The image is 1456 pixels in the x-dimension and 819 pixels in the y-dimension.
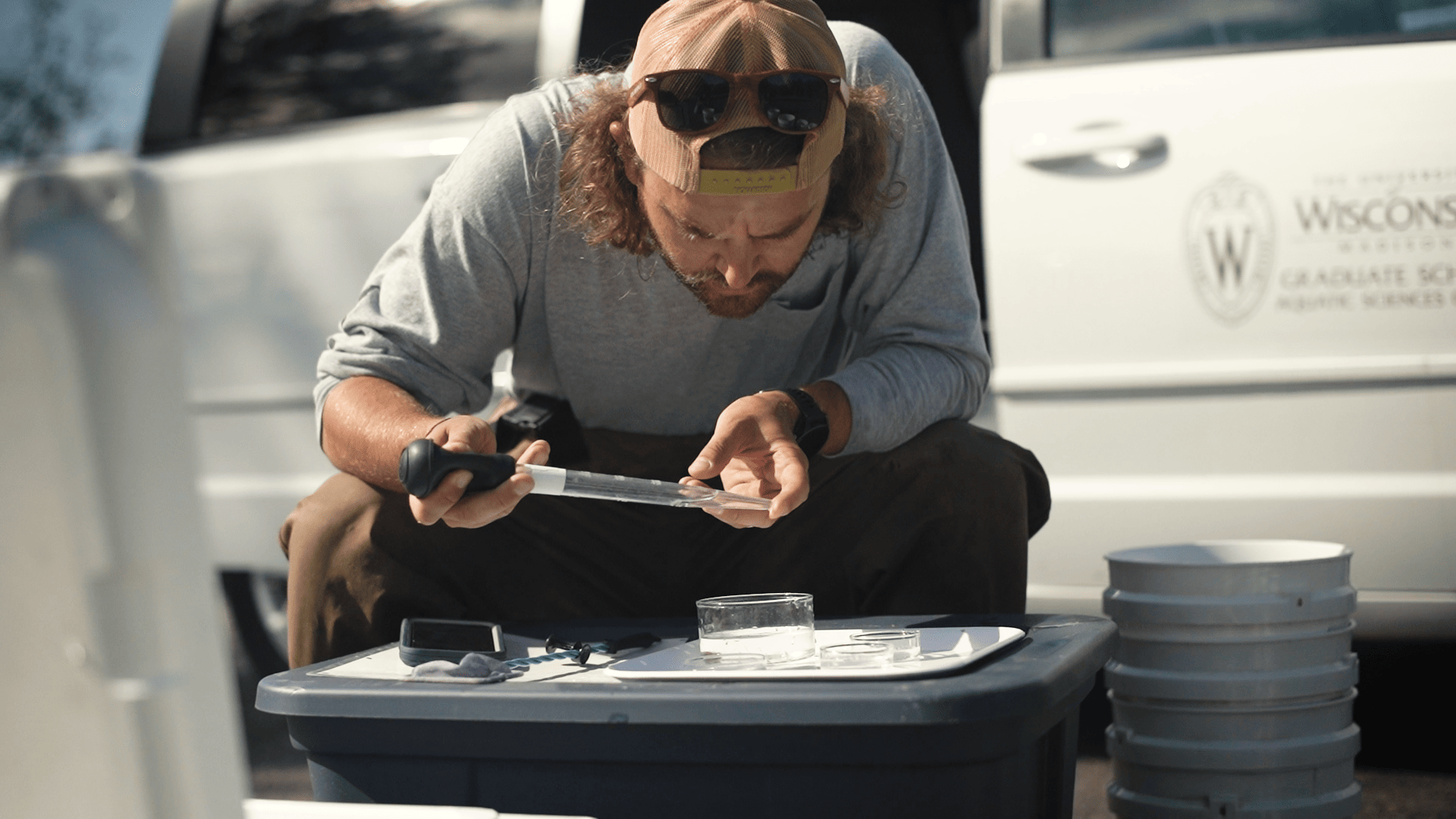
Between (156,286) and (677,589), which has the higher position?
(156,286)

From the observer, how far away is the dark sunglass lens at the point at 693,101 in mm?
1409

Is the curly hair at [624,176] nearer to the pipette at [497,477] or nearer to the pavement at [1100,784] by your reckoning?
the pipette at [497,477]

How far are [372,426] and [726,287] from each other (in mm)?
Answer: 433

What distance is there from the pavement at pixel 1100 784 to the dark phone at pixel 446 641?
71 centimetres

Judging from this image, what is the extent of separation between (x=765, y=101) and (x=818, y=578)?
1.92ft

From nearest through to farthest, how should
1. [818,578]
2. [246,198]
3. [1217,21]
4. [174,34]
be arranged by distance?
[818,578] < [1217,21] < [246,198] < [174,34]

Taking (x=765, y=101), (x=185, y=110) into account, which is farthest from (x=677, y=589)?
(x=185, y=110)

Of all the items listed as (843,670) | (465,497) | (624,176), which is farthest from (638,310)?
(843,670)

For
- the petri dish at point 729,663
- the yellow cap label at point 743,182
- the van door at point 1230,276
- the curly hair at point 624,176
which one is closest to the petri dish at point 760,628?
the petri dish at point 729,663

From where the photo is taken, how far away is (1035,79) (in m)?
2.21

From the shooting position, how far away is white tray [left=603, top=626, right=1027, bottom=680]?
1.07 m

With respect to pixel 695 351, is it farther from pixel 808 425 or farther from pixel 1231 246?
pixel 1231 246

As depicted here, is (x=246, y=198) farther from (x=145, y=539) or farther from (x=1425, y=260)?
(x=145, y=539)

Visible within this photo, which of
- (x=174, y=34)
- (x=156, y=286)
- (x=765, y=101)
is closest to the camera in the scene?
(x=156, y=286)
